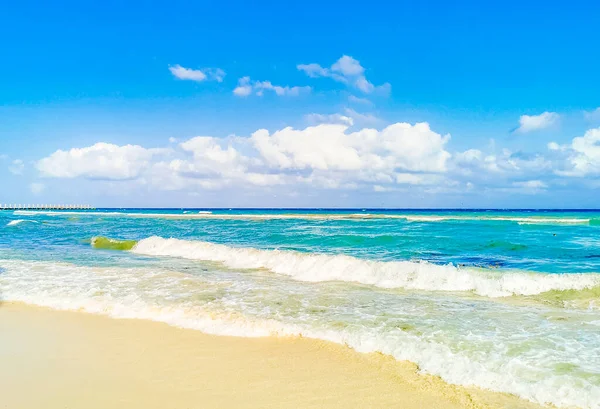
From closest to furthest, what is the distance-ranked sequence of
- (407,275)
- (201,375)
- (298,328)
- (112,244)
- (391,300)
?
1. (201,375)
2. (298,328)
3. (391,300)
4. (407,275)
5. (112,244)

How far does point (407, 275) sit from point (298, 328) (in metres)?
6.76

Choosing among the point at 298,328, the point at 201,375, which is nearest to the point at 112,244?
the point at 298,328

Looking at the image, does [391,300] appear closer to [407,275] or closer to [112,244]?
[407,275]

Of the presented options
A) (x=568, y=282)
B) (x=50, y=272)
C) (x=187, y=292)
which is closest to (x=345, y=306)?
(x=187, y=292)

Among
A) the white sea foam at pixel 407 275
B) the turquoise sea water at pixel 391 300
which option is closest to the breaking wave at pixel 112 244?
the turquoise sea water at pixel 391 300

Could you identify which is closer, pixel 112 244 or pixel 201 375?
pixel 201 375

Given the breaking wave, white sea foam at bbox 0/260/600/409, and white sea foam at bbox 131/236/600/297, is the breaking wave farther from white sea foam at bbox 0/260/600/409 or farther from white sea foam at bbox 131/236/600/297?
white sea foam at bbox 0/260/600/409

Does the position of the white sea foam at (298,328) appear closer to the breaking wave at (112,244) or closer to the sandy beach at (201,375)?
the sandy beach at (201,375)

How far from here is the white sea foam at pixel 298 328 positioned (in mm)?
5258

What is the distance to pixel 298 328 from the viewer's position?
7.66 metres

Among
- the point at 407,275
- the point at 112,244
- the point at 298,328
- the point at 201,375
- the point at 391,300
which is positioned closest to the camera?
the point at 201,375

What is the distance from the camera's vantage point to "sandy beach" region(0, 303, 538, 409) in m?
4.83

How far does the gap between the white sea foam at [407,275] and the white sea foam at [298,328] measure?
107 inches

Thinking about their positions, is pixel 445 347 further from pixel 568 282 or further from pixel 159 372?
pixel 568 282
